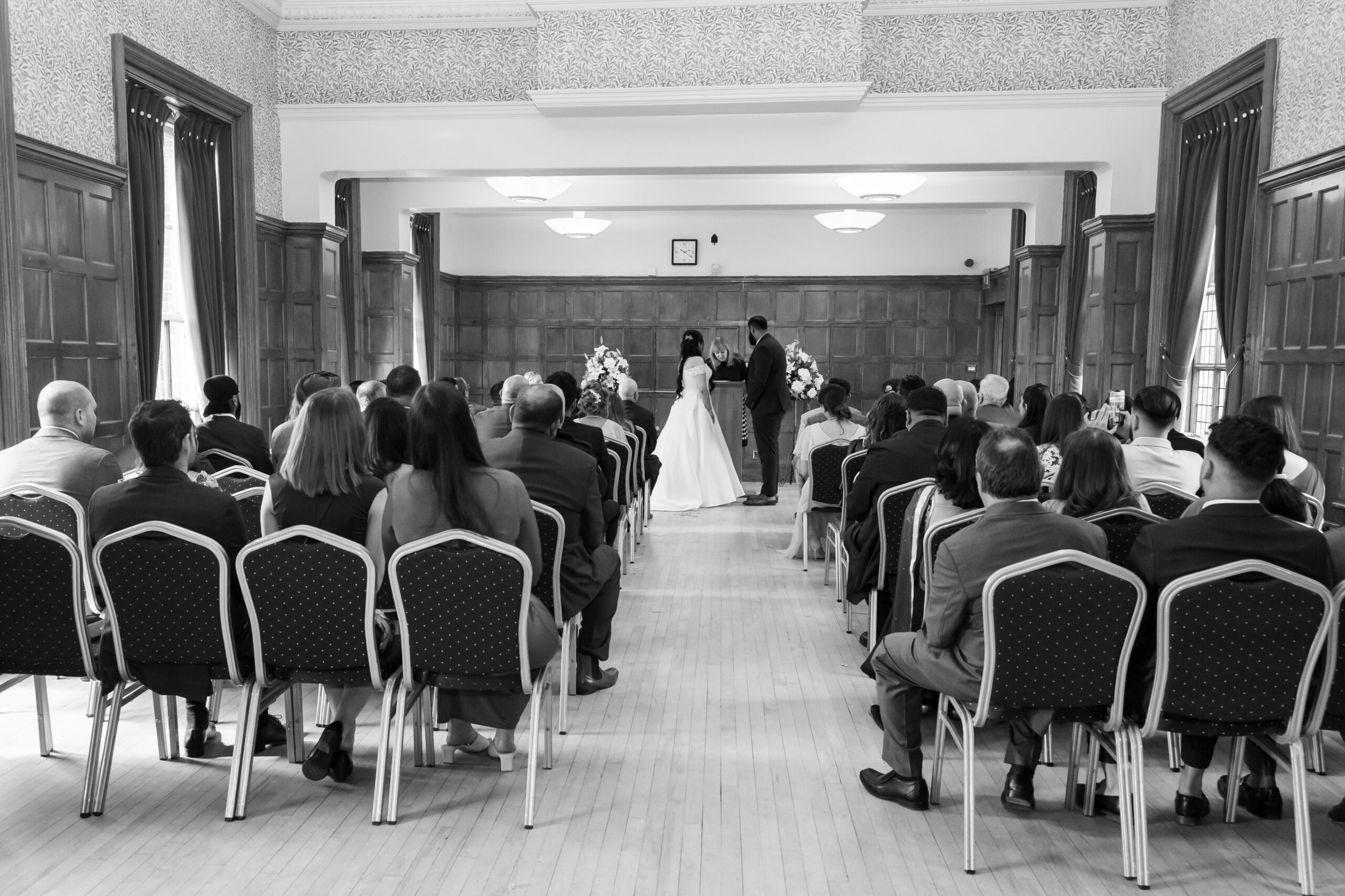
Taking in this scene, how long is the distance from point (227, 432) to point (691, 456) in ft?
17.3

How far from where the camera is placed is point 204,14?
24.1 ft

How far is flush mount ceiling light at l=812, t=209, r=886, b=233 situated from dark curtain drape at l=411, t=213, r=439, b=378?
4.94 metres

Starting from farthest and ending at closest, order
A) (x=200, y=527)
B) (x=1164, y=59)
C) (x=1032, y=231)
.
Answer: (x=1032, y=231) → (x=1164, y=59) → (x=200, y=527)

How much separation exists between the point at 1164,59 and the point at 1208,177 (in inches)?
50.4

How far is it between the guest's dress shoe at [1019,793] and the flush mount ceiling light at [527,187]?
26.8ft

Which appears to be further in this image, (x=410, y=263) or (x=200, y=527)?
(x=410, y=263)

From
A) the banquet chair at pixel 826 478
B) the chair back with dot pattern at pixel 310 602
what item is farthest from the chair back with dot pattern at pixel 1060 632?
the banquet chair at pixel 826 478

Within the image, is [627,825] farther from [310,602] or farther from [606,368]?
[606,368]

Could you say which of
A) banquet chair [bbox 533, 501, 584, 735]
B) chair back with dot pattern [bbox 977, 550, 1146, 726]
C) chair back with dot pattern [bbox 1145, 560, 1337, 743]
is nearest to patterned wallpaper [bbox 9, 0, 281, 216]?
banquet chair [bbox 533, 501, 584, 735]

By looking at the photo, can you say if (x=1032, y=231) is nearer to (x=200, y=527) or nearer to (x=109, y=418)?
(x=109, y=418)

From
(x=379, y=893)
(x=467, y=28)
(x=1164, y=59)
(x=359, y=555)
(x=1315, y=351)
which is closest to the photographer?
(x=379, y=893)

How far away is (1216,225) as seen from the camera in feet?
22.7

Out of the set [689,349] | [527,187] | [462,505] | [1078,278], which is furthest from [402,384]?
[1078,278]

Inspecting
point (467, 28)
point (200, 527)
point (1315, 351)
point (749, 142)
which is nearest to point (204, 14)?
point (467, 28)
